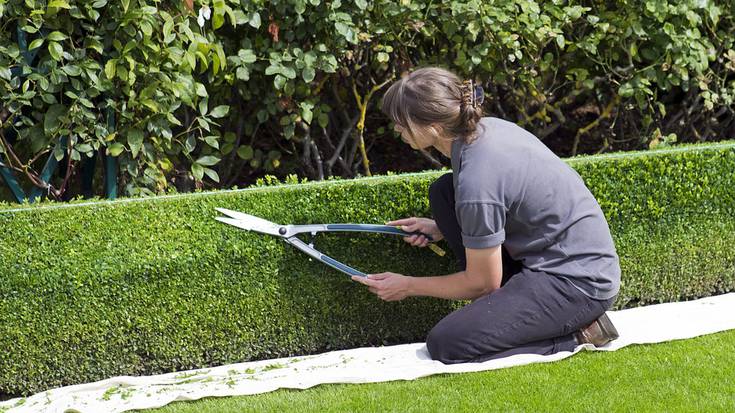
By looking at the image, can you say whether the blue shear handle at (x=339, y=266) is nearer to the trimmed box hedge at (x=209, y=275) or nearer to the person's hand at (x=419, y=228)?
the trimmed box hedge at (x=209, y=275)

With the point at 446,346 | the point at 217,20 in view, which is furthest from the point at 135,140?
the point at 446,346

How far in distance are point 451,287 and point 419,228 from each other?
0.36 metres


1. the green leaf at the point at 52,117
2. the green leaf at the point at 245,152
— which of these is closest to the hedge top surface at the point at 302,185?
the green leaf at the point at 52,117

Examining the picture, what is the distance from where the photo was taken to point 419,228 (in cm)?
396

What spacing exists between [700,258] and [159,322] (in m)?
2.47

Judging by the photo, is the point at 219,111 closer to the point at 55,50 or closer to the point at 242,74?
the point at 242,74

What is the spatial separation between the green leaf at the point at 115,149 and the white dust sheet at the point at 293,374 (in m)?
1.09

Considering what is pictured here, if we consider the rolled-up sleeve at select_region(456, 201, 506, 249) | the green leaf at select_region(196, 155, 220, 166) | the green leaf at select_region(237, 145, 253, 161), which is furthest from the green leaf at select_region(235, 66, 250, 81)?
the rolled-up sleeve at select_region(456, 201, 506, 249)

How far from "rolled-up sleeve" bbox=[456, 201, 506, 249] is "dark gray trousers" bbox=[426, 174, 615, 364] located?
0.25 m

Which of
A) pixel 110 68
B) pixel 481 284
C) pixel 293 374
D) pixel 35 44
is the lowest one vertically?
pixel 293 374

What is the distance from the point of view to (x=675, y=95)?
5938 millimetres

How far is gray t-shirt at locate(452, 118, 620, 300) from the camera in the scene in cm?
342

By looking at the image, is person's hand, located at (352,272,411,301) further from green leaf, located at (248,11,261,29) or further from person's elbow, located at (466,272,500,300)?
green leaf, located at (248,11,261,29)

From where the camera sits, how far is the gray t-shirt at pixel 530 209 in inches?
135
